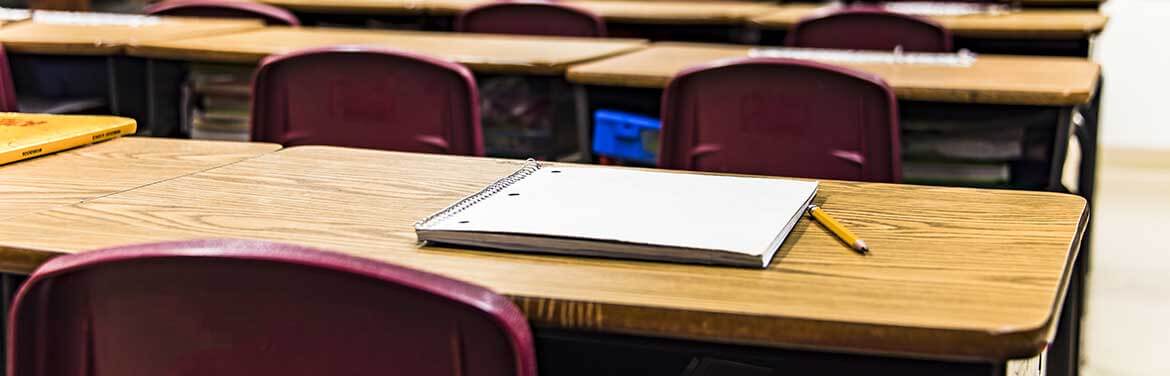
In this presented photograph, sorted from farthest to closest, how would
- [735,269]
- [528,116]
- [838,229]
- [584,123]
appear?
[528,116] → [584,123] → [838,229] → [735,269]

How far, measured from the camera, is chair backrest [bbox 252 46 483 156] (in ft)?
7.07

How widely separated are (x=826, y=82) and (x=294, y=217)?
1.08 meters

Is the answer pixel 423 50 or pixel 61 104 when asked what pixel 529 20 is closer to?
pixel 423 50

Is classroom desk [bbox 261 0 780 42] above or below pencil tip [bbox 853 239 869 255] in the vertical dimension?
below

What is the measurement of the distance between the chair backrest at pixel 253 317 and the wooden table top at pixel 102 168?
1.11ft

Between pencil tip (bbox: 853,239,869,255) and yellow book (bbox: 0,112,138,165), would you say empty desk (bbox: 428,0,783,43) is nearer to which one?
yellow book (bbox: 0,112,138,165)

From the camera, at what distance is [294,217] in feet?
3.96

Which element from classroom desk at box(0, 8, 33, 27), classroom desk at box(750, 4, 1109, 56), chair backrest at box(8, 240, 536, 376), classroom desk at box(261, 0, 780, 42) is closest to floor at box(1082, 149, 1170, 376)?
classroom desk at box(750, 4, 1109, 56)

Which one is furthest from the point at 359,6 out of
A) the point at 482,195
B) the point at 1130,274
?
the point at 482,195

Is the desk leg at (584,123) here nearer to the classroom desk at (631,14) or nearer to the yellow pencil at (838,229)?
the yellow pencil at (838,229)

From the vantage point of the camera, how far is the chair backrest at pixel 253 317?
85 cm

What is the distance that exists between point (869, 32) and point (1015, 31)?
67 centimetres

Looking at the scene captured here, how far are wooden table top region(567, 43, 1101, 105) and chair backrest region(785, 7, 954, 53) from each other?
59 centimetres

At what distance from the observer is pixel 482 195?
1243mm
